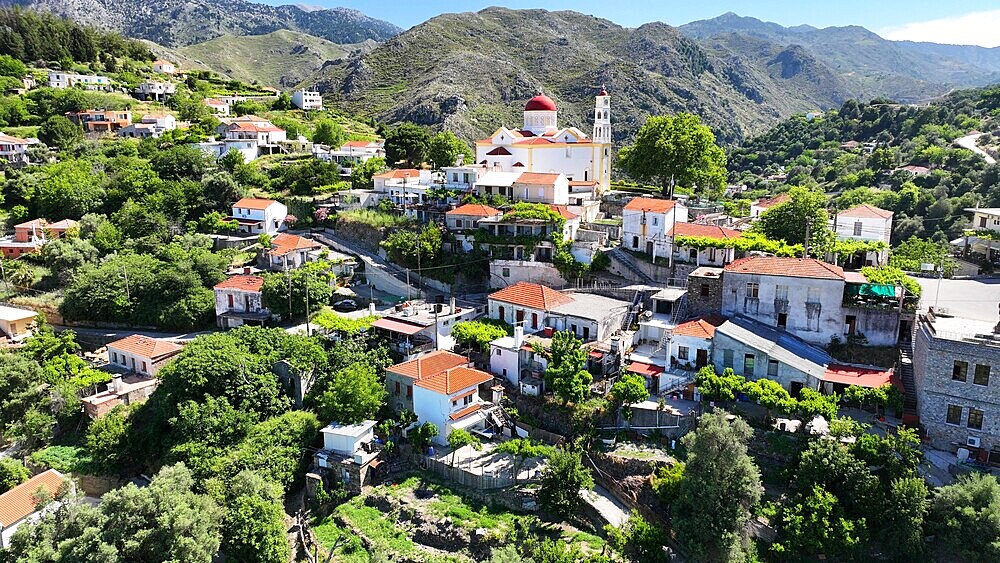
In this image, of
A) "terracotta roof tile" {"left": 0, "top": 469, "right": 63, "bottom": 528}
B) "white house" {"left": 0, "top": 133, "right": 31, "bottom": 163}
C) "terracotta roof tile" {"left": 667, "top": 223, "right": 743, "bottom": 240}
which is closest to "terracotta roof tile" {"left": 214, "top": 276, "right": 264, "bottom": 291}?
"terracotta roof tile" {"left": 0, "top": 469, "right": 63, "bottom": 528}

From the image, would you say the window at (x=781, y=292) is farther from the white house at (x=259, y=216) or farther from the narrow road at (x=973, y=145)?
the narrow road at (x=973, y=145)

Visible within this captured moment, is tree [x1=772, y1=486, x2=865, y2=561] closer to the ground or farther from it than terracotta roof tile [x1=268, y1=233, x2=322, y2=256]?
closer to the ground

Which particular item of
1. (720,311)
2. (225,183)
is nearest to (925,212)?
(720,311)

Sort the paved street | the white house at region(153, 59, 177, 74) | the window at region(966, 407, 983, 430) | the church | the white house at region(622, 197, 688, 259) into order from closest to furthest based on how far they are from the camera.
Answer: the window at region(966, 407, 983, 430) < the paved street < the white house at region(622, 197, 688, 259) < the church < the white house at region(153, 59, 177, 74)

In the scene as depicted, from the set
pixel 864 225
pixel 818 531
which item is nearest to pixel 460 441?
pixel 818 531

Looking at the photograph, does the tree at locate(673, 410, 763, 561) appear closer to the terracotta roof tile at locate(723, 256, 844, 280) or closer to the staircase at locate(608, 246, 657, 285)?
the terracotta roof tile at locate(723, 256, 844, 280)

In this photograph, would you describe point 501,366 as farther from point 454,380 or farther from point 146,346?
point 146,346

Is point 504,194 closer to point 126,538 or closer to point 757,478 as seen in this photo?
point 757,478
